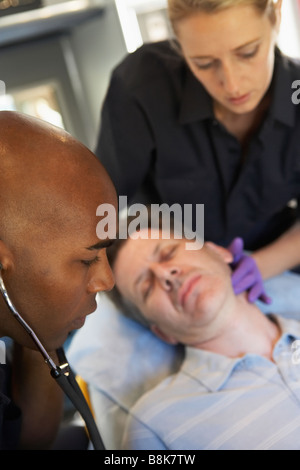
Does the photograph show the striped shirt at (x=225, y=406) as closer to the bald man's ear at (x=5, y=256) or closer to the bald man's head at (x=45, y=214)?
the bald man's head at (x=45, y=214)

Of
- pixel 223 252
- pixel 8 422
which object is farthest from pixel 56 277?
pixel 223 252

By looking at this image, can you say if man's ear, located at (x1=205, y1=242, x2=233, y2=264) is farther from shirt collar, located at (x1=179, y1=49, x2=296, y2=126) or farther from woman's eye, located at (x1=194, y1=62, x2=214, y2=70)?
woman's eye, located at (x1=194, y1=62, x2=214, y2=70)

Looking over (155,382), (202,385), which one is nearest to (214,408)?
(202,385)

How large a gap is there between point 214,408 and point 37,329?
60 cm

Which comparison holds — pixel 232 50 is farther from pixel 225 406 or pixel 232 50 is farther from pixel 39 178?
pixel 225 406

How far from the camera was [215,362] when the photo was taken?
149 centimetres

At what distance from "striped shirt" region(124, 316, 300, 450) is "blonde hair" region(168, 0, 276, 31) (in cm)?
70

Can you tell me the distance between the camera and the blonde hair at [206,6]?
1.25 metres

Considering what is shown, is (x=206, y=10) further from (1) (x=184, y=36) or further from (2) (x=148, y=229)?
(2) (x=148, y=229)

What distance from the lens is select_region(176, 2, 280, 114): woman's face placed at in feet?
4.17

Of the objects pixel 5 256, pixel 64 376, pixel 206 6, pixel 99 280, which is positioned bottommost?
pixel 64 376

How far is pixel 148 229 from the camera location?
160 centimetres

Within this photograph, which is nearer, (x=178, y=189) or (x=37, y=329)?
(x=37, y=329)

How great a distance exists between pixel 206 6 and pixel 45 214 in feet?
2.03
